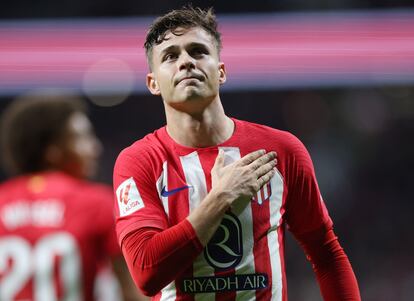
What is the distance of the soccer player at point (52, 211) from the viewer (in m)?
2.38

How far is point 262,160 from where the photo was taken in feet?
9.07

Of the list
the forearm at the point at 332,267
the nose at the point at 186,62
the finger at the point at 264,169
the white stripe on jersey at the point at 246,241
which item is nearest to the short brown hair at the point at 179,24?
the nose at the point at 186,62

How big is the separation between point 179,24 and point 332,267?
1036 millimetres

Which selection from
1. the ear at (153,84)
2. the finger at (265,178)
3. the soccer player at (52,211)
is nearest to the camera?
the soccer player at (52,211)

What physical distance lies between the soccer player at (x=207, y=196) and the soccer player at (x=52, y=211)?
0.18 metres

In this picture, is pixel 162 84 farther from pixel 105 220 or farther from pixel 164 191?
pixel 105 220

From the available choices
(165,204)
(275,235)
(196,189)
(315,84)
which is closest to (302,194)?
(275,235)

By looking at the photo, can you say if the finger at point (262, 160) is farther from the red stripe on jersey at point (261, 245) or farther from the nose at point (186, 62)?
the nose at point (186, 62)

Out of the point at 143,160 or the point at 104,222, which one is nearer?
the point at 104,222

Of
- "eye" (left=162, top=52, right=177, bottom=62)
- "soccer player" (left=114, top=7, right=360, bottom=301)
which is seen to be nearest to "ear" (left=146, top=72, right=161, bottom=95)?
"soccer player" (left=114, top=7, right=360, bottom=301)

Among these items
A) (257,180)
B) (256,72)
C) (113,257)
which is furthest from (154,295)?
(256,72)

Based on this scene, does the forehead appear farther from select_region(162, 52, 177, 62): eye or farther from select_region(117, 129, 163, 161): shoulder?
select_region(117, 129, 163, 161): shoulder

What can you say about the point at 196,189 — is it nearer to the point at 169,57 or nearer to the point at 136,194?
the point at 136,194

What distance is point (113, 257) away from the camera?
2.53 meters
